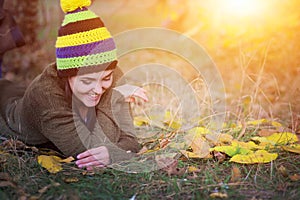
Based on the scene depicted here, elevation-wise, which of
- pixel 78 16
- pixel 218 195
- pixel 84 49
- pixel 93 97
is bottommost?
pixel 218 195

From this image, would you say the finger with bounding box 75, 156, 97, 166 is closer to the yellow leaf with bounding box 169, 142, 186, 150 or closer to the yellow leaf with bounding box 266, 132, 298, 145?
the yellow leaf with bounding box 169, 142, 186, 150

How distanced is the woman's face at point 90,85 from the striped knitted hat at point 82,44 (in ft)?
0.10

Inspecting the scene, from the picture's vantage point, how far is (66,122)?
228 centimetres

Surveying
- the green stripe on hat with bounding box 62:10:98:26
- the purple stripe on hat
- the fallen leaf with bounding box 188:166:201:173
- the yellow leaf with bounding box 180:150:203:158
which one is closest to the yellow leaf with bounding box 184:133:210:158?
the yellow leaf with bounding box 180:150:203:158

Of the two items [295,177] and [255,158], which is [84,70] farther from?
[295,177]

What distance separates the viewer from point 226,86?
3918 mm

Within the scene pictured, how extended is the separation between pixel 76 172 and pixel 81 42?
0.61m

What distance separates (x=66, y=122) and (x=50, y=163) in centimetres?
22

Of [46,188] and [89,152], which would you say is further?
[89,152]

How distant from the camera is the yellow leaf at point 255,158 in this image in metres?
2.20

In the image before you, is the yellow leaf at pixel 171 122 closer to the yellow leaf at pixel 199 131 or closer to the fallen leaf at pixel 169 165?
the yellow leaf at pixel 199 131

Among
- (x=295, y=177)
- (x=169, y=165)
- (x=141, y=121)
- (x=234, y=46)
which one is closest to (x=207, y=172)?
(x=169, y=165)

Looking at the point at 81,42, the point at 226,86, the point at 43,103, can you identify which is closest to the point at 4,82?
the point at 43,103

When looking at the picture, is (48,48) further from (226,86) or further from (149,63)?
(226,86)
